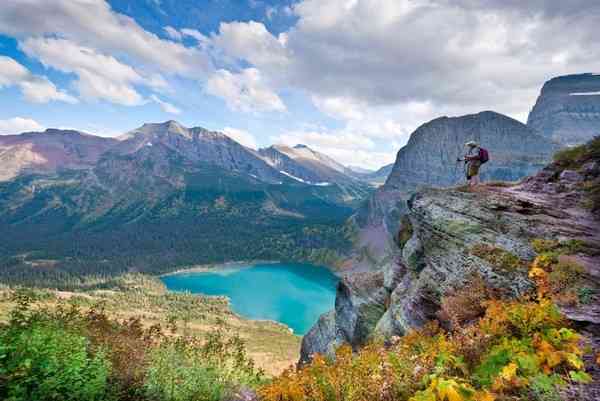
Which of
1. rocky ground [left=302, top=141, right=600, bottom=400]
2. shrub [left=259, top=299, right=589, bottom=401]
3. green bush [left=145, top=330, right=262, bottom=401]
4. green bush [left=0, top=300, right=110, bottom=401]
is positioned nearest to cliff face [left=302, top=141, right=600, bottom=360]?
rocky ground [left=302, top=141, right=600, bottom=400]

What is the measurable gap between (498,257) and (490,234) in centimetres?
196

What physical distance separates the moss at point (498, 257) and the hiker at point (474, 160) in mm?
6239

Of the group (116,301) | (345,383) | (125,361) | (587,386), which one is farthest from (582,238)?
(116,301)

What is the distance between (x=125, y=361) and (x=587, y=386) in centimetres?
1252

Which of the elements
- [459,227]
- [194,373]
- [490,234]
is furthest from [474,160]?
[194,373]

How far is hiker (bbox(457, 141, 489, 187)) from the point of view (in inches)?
791

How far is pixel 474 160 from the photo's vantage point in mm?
20641

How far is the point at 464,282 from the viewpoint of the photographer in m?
16.7

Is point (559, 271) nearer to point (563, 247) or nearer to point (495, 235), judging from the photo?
point (563, 247)

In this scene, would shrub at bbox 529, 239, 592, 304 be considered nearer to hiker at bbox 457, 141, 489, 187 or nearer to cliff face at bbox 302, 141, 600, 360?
cliff face at bbox 302, 141, 600, 360

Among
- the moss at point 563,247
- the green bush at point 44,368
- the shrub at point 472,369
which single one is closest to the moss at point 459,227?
the moss at point 563,247

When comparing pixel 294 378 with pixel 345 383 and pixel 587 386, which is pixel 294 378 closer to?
pixel 345 383

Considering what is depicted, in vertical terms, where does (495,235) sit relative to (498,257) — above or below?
above

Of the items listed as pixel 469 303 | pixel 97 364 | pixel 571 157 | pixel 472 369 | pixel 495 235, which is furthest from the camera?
pixel 571 157
